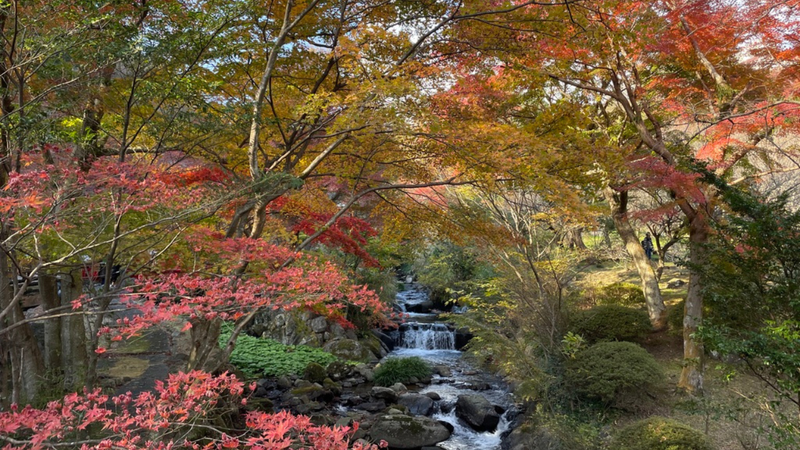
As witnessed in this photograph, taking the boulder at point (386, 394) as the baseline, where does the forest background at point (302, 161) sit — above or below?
above

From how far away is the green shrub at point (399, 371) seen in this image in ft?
35.2

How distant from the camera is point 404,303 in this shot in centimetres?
1945

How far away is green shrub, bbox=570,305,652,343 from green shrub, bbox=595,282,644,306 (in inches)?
82.9

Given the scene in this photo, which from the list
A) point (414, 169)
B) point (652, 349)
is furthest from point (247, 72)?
point (652, 349)

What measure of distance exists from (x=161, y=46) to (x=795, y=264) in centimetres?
603

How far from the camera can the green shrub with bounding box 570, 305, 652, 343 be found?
9.36 m

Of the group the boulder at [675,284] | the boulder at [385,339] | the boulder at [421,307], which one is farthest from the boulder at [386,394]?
the boulder at [675,284]

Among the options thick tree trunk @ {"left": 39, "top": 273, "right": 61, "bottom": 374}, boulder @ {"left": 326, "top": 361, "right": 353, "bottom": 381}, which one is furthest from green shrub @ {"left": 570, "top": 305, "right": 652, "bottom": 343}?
thick tree trunk @ {"left": 39, "top": 273, "right": 61, "bottom": 374}

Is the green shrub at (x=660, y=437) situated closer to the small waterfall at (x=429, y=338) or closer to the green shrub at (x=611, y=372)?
the green shrub at (x=611, y=372)

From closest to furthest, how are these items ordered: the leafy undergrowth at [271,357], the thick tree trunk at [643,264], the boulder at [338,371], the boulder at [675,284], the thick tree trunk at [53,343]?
the thick tree trunk at [53,343] → the thick tree trunk at [643,264] → the leafy undergrowth at [271,357] → the boulder at [338,371] → the boulder at [675,284]

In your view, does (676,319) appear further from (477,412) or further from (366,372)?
(366,372)

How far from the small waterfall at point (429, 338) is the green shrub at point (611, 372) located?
758cm

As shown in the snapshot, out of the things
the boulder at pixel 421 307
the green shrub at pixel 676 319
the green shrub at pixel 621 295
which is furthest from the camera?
the boulder at pixel 421 307

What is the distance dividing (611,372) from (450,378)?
5095 millimetres
